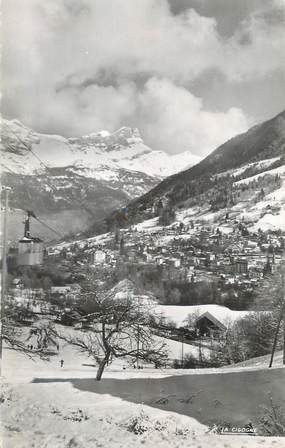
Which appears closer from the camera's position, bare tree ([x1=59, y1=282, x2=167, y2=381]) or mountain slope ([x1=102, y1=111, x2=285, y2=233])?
bare tree ([x1=59, y1=282, x2=167, y2=381])

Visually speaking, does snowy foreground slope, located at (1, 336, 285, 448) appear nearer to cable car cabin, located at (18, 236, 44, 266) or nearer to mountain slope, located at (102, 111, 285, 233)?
cable car cabin, located at (18, 236, 44, 266)

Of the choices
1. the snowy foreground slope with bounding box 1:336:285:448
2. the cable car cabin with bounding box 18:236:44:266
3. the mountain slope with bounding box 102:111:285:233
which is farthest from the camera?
the mountain slope with bounding box 102:111:285:233

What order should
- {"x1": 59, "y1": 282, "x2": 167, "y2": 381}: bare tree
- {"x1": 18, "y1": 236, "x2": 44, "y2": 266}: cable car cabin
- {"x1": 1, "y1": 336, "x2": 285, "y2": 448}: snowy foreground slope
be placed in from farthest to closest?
1. {"x1": 18, "y1": 236, "x2": 44, "y2": 266}: cable car cabin
2. {"x1": 59, "y1": 282, "x2": 167, "y2": 381}: bare tree
3. {"x1": 1, "y1": 336, "x2": 285, "y2": 448}: snowy foreground slope

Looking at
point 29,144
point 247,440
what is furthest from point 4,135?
point 247,440

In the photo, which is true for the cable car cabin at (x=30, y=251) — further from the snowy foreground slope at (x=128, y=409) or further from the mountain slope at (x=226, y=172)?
the mountain slope at (x=226, y=172)

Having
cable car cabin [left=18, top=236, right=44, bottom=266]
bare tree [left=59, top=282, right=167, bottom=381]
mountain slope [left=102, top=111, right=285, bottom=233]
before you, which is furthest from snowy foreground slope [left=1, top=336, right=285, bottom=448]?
mountain slope [left=102, top=111, right=285, bottom=233]

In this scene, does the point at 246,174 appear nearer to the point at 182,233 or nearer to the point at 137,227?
the point at 182,233
